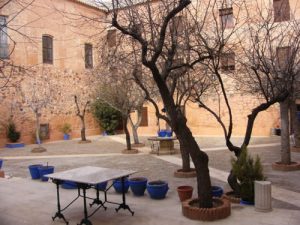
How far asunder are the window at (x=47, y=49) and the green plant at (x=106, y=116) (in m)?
4.40

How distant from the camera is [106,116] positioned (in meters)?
26.7

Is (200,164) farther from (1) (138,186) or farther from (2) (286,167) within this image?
(2) (286,167)

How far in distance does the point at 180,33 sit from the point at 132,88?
8.34 m

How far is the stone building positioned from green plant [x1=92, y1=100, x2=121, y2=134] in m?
0.77

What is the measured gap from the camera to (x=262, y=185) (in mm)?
7324

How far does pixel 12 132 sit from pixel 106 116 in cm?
724

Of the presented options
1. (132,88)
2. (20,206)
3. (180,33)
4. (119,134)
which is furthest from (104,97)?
(20,206)

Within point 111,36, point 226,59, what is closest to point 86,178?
point 111,36

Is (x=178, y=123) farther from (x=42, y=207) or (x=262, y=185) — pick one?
(x=42, y=207)

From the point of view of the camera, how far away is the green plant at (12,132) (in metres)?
21.1

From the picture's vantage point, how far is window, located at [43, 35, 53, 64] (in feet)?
78.2

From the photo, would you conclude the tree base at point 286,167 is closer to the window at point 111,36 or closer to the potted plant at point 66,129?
the window at point 111,36

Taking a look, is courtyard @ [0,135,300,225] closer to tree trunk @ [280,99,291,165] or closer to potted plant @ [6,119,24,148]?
tree trunk @ [280,99,291,165]

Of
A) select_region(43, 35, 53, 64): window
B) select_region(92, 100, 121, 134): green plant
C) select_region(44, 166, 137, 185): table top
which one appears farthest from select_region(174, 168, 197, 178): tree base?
select_region(92, 100, 121, 134): green plant
